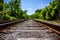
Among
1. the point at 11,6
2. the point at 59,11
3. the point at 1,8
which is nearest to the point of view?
the point at 59,11

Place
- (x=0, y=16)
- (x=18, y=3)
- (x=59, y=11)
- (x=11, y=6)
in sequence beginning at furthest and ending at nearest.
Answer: (x=18, y=3), (x=11, y=6), (x=59, y=11), (x=0, y=16)

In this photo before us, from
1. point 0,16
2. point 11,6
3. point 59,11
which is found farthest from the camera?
point 11,6

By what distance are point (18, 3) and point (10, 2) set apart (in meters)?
7.68

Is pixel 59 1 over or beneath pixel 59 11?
over

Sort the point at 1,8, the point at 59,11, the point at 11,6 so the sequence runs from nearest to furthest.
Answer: the point at 59,11 < the point at 1,8 < the point at 11,6

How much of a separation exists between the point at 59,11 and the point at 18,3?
42531 millimetres

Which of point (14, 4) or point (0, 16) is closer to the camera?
point (0, 16)

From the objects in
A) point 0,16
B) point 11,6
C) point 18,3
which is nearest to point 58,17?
point 0,16

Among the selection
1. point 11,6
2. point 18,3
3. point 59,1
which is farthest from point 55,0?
point 18,3

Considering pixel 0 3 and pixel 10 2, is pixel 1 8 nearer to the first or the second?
pixel 0 3

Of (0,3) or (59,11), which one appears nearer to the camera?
(59,11)

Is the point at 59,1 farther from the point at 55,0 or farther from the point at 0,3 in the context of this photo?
the point at 0,3

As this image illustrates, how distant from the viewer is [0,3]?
52.4 meters

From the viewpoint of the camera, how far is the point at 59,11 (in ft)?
156
